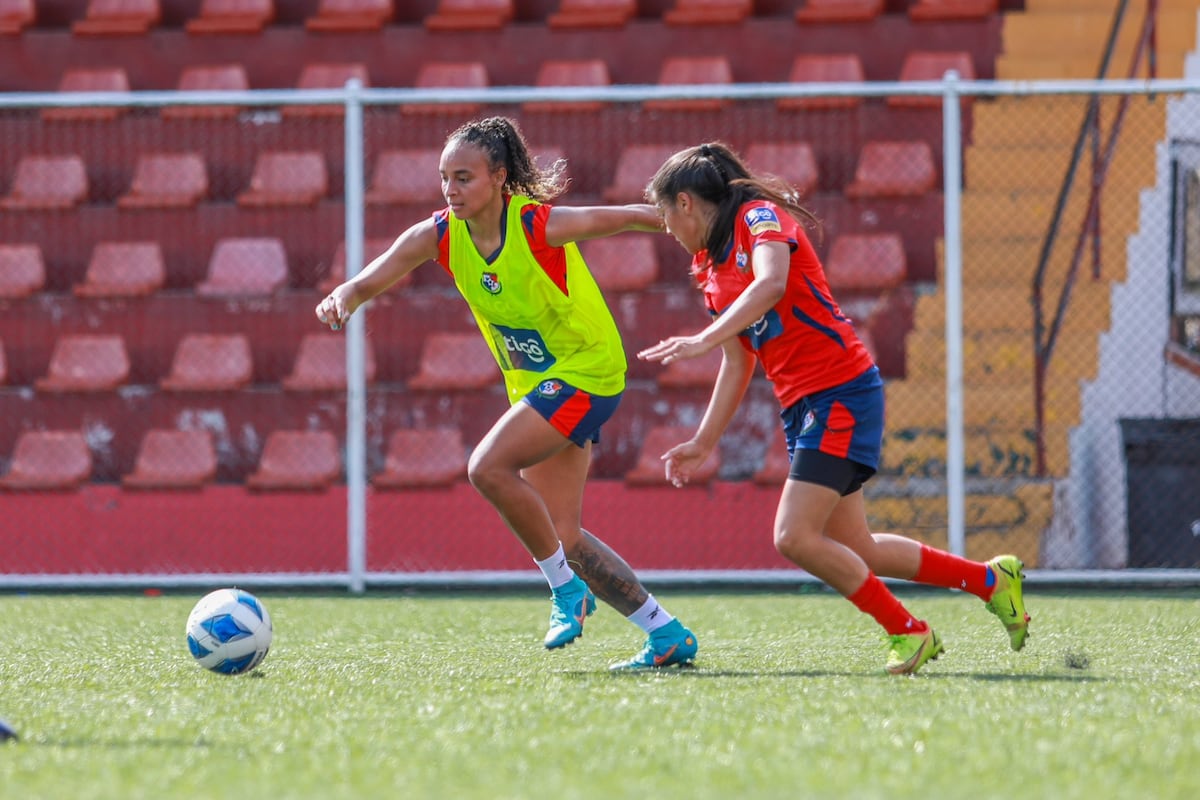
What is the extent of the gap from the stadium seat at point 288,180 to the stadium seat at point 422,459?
173 centimetres

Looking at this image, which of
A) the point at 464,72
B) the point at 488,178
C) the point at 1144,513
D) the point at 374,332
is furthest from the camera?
the point at 464,72

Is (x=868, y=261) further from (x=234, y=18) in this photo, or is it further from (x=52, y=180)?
(x=52, y=180)

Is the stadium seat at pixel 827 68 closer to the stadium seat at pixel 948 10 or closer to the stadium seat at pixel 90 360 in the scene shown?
the stadium seat at pixel 948 10

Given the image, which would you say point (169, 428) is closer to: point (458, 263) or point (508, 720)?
point (458, 263)

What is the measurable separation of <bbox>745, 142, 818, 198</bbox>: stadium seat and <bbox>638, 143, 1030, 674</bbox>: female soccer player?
494 centimetres

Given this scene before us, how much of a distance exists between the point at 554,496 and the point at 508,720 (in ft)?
5.02

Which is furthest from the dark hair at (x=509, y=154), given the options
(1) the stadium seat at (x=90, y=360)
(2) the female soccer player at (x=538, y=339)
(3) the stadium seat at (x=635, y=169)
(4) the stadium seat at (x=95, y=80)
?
(4) the stadium seat at (x=95, y=80)

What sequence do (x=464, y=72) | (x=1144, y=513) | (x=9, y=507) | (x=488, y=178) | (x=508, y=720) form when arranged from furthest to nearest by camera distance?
(x=464, y=72)
(x=9, y=507)
(x=1144, y=513)
(x=488, y=178)
(x=508, y=720)

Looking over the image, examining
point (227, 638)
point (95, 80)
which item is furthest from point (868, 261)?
point (227, 638)

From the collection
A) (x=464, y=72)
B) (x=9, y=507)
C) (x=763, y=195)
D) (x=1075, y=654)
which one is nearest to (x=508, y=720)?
(x=763, y=195)

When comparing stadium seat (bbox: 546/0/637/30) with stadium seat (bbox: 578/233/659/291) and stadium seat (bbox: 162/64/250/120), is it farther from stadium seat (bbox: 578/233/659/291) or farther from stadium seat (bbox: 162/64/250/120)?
stadium seat (bbox: 162/64/250/120)

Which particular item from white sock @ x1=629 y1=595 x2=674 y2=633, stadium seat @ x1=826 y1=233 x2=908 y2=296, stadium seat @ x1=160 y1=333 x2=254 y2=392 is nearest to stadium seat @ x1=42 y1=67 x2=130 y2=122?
stadium seat @ x1=160 y1=333 x2=254 y2=392

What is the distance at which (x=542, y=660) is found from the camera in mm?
5059

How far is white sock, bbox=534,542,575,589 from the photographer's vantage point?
4820 millimetres
